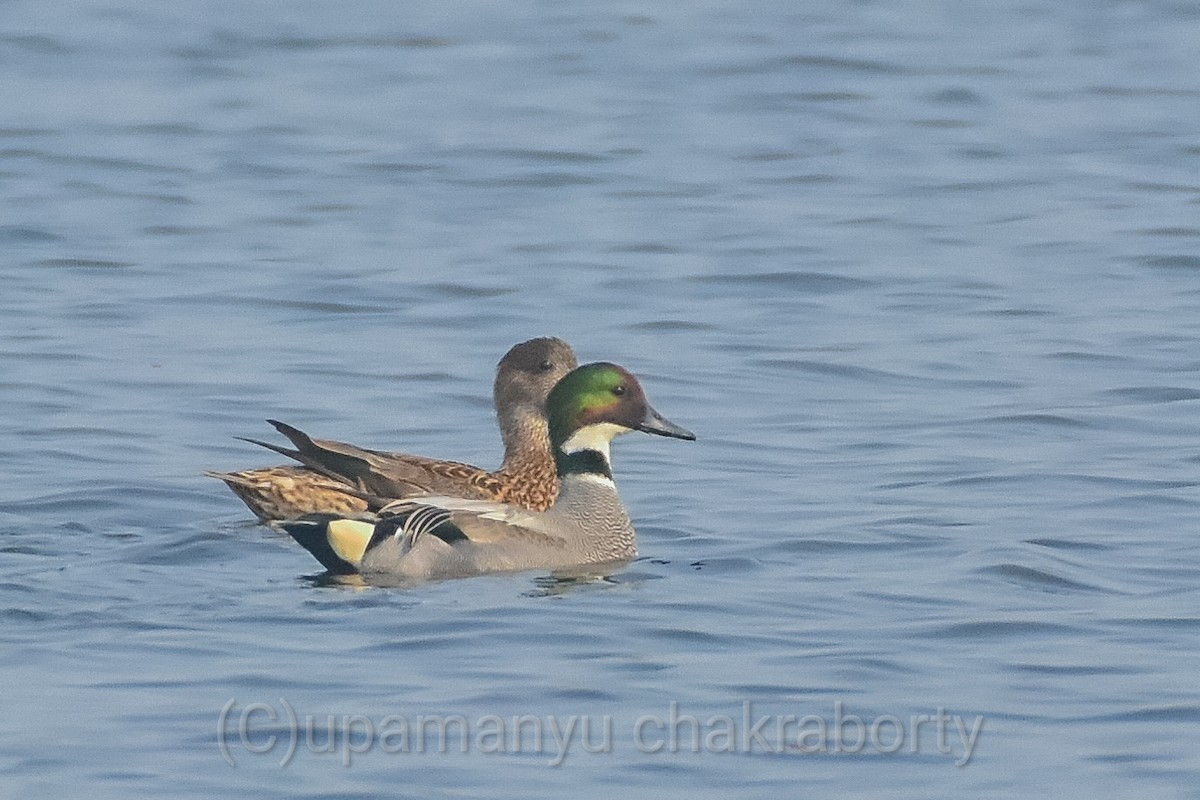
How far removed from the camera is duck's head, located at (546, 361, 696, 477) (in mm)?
10094

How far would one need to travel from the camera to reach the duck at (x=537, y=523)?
30.7 ft

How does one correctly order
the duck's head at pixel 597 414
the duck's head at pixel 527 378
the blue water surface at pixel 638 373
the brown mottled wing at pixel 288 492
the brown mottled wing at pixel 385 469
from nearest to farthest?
the blue water surface at pixel 638 373
the duck's head at pixel 597 414
the brown mottled wing at pixel 385 469
the brown mottled wing at pixel 288 492
the duck's head at pixel 527 378

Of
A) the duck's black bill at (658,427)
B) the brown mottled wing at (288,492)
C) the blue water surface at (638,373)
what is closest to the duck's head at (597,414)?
the duck's black bill at (658,427)

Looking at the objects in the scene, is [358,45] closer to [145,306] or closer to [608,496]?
[145,306]

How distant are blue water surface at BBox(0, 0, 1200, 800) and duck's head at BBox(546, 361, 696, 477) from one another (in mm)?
429

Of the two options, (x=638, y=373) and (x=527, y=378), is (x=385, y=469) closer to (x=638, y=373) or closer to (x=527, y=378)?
(x=527, y=378)

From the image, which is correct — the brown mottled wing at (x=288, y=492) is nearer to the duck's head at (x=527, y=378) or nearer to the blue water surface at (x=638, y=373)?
the blue water surface at (x=638, y=373)

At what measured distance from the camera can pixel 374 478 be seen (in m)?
10.3

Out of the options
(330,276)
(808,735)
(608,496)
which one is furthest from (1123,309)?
(808,735)

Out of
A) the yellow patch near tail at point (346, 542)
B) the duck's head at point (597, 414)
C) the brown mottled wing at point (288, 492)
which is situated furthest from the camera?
the brown mottled wing at point (288, 492)

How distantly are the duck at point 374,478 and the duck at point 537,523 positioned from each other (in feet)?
1.30

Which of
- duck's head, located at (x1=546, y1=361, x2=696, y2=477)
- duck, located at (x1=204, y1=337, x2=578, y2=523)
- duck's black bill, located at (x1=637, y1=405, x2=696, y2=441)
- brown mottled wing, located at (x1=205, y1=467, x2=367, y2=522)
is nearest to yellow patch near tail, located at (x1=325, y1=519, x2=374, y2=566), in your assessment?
duck, located at (x1=204, y1=337, x2=578, y2=523)

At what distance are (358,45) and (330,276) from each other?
890 centimetres

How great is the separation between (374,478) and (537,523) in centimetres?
89
